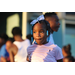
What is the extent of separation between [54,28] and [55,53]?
1.47 feet

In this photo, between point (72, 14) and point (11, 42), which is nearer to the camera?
point (11, 42)

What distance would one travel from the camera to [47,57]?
175 centimetres

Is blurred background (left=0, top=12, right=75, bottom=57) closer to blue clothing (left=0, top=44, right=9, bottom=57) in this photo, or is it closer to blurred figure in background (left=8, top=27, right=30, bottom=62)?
blue clothing (left=0, top=44, right=9, bottom=57)

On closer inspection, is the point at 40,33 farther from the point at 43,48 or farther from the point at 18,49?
the point at 18,49

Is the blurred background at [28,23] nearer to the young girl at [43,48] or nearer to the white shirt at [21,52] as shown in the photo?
the white shirt at [21,52]

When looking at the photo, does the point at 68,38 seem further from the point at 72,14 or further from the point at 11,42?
the point at 11,42

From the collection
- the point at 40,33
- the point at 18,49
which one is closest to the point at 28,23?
the point at 18,49

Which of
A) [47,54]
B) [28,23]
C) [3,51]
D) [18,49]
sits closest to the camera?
[47,54]

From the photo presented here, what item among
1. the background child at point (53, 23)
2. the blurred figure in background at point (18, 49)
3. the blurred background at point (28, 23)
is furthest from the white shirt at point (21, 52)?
the blurred background at point (28, 23)

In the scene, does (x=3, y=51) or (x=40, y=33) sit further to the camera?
(x=3, y=51)

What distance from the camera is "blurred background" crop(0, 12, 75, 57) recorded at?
5.45 m

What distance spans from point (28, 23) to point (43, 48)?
12.4 feet

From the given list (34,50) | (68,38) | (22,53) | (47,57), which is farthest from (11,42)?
(68,38)

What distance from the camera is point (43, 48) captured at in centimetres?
180
